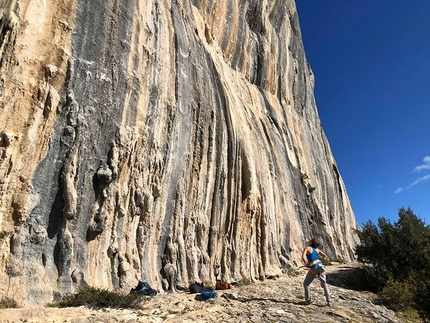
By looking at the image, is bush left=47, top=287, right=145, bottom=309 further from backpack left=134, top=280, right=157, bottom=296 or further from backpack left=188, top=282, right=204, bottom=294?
backpack left=188, top=282, right=204, bottom=294

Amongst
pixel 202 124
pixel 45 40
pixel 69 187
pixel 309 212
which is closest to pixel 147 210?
pixel 69 187

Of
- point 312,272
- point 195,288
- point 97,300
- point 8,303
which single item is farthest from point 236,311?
point 8,303

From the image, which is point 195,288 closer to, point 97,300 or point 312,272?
point 97,300

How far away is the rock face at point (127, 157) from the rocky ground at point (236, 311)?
1329mm

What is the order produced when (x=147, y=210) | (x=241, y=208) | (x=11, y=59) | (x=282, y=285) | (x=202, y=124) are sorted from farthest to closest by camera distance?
1. (x=241, y=208)
2. (x=202, y=124)
3. (x=282, y=285)
4. (x=147, y=210)
5. (x=11, y=59)

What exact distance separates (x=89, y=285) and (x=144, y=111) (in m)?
5.66

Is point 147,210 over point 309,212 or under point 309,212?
under

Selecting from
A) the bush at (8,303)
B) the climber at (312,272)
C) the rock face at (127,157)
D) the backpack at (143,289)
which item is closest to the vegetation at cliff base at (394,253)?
the climber at (312,272)

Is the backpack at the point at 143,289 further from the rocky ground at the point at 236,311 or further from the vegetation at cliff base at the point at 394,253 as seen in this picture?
the vegetation at cliff base at the point at 394,253

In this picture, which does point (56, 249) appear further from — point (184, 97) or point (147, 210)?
point (184, 97)

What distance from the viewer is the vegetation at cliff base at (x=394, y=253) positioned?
40.5 feet

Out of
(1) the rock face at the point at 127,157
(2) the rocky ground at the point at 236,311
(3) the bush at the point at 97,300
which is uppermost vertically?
(1) the rock face at the point at 127,157

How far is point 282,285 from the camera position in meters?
12.5

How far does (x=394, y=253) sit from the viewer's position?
13.8m
